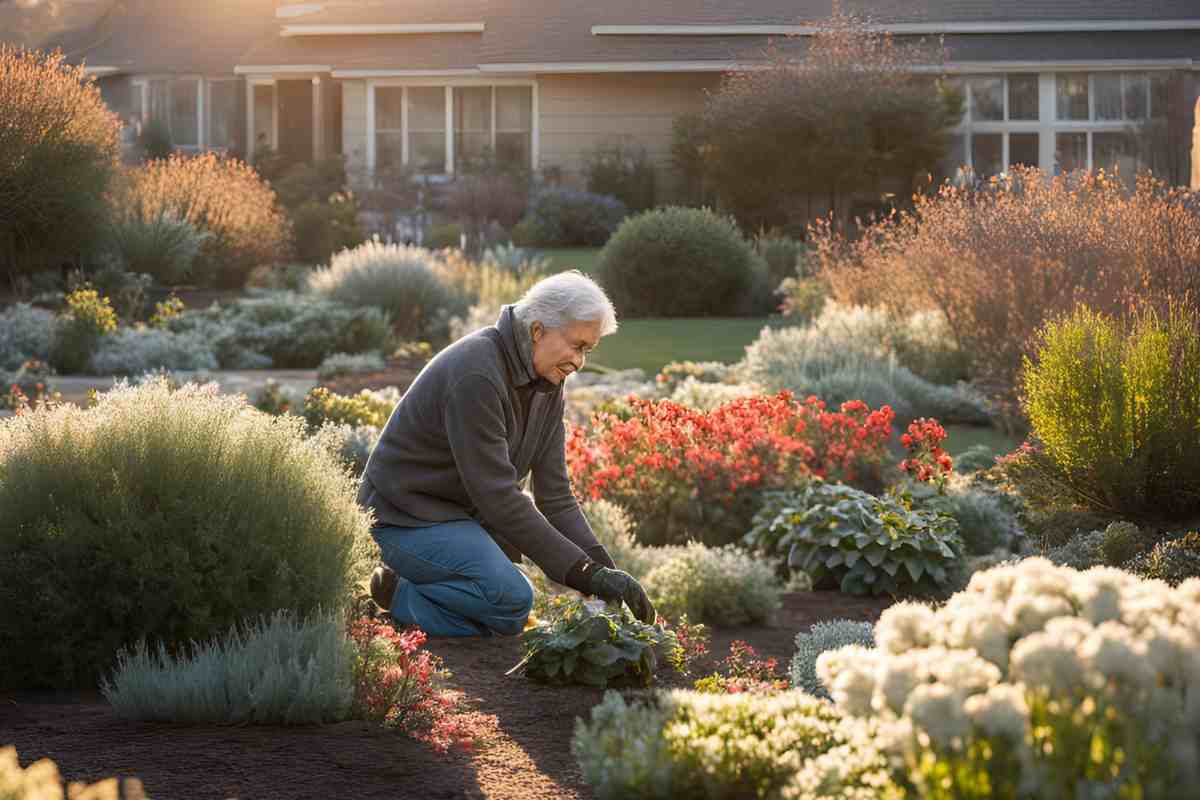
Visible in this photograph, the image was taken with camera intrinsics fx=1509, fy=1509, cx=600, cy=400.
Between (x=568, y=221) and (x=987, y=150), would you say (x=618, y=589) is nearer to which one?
(x=568, y=221)

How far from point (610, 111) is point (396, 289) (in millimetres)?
15320

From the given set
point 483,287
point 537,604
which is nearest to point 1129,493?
point 537,604

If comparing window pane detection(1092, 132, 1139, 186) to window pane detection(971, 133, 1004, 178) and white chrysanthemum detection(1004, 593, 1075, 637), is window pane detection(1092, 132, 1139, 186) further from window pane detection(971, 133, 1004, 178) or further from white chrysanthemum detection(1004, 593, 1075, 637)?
white chrysanthemum detection(1004, 593, 1075, 637)

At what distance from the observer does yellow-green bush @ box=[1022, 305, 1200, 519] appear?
6.96 metres

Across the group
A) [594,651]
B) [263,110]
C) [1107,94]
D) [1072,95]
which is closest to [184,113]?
[263,110]

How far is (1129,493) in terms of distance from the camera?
705 cm

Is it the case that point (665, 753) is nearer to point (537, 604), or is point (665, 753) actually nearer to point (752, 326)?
point (537, 604)

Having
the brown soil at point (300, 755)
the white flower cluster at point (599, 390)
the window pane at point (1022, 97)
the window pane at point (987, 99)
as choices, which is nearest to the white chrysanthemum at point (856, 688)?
the brown soil at point (300, 755)

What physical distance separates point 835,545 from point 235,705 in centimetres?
375

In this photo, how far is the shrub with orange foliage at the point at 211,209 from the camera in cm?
1767

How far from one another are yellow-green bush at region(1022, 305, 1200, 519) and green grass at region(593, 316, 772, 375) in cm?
710

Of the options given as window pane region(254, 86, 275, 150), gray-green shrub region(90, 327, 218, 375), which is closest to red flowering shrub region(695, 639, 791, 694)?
gray-green shrub region(90, 327, 218, 375)

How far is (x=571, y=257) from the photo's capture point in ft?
78.5

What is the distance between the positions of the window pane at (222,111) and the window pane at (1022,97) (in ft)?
60.0
